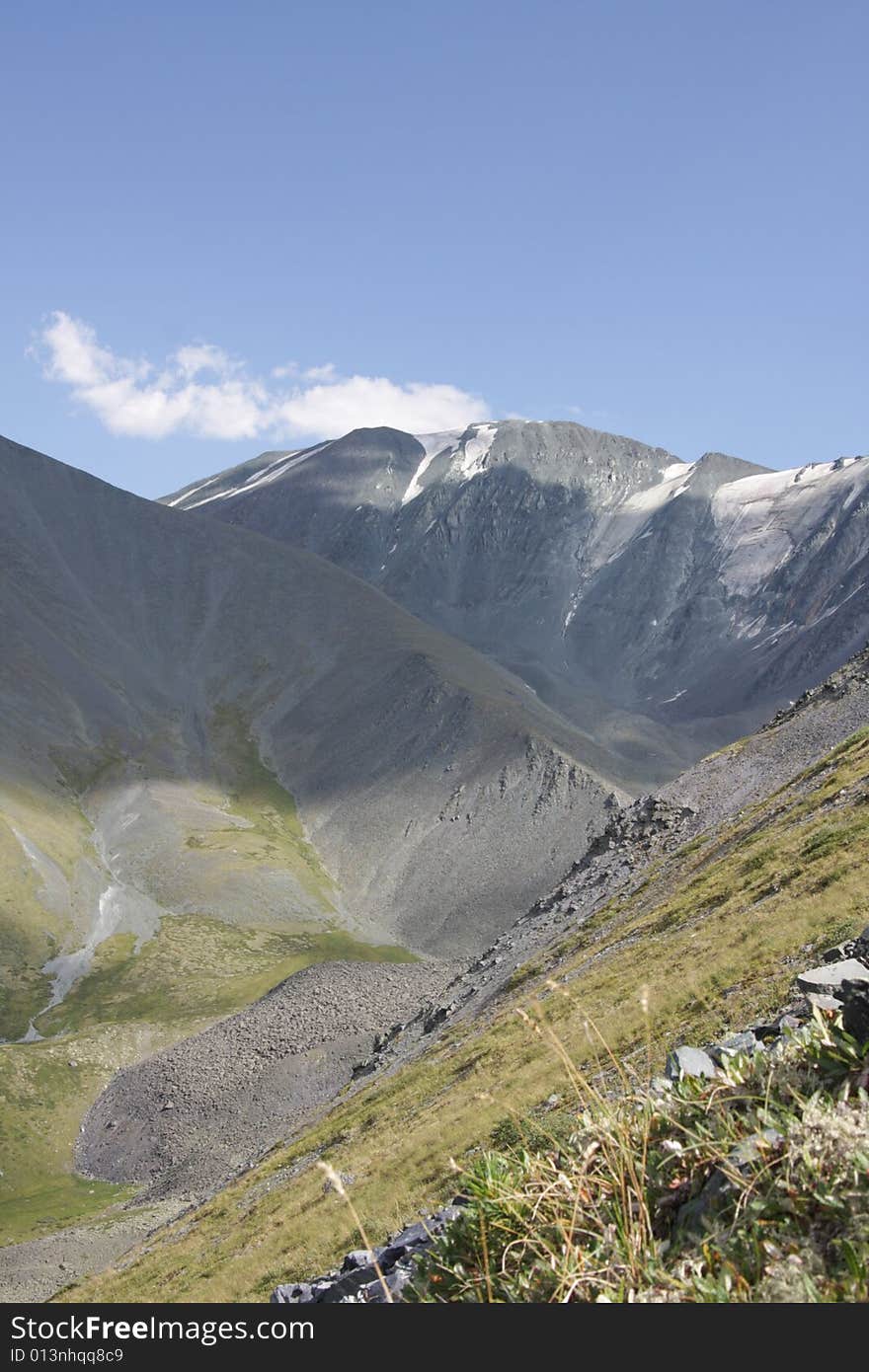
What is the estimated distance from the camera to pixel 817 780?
4031 centimetres

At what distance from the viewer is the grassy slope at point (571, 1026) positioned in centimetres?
1919

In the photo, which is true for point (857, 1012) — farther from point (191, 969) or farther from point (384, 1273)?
point (191, 969)

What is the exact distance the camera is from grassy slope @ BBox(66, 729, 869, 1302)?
755 inches

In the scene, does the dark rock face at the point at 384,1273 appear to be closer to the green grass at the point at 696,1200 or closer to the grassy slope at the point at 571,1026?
the grassy slope at the point at 571,1026

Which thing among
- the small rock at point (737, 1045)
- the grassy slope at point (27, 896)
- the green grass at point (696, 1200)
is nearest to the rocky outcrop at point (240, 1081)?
the grassy slope at point (27, 896)

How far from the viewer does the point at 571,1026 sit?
2556cm

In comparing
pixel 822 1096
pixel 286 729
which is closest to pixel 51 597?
pixel 286 729

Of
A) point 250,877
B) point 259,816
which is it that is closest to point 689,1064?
point 250,877

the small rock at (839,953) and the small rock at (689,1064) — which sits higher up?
the small rock at (689,1064)

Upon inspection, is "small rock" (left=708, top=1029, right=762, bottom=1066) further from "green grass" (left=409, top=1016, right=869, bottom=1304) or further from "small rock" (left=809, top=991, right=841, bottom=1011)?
"green grass" (left=409, top=1016, right=869, bottom=1304)

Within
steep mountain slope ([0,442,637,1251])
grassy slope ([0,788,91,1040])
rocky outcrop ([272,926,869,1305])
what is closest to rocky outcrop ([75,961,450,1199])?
steep mountain slope ([0,442,637,1251])

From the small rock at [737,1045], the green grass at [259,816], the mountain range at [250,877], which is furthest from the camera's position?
the green grass at [259,816]

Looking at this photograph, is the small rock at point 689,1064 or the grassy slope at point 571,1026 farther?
the grassy slope at point 571,1026
